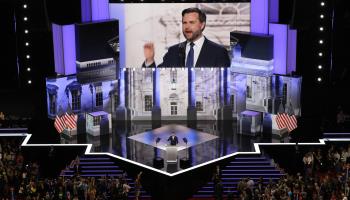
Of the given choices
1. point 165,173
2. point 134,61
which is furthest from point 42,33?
point 165,173

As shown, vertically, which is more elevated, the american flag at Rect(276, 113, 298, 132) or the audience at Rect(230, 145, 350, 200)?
the american flag at Rect(276, 113, 298, 132)

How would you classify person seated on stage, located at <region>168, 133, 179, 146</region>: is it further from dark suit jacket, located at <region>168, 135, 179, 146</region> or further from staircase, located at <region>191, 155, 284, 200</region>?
staircase, located at <region>191, 155, 284, 200</region>

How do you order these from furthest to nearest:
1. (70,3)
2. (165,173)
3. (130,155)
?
(70,3)
(130,155)
(165,173)

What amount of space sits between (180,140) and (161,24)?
668 centimetres

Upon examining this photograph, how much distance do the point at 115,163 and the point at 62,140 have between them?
428cm

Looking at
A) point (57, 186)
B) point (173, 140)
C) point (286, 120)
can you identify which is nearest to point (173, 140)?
point (173, 140)

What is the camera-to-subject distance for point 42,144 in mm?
43812

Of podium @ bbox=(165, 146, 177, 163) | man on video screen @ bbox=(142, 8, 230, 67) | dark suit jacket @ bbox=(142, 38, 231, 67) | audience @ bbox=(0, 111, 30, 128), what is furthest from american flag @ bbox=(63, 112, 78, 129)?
podium @ bbox=(165, 146, 177, 163)

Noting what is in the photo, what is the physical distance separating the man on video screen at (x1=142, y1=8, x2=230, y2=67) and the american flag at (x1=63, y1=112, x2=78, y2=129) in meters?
4.95

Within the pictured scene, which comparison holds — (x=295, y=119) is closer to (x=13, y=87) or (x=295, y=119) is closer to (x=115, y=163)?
(x=115, y=163)

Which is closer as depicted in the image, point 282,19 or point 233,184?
point 233,184

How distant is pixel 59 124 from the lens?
45031 millimetres

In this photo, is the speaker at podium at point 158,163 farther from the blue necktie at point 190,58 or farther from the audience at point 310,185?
the blue necktie at point 190,58

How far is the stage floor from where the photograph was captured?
139ft
